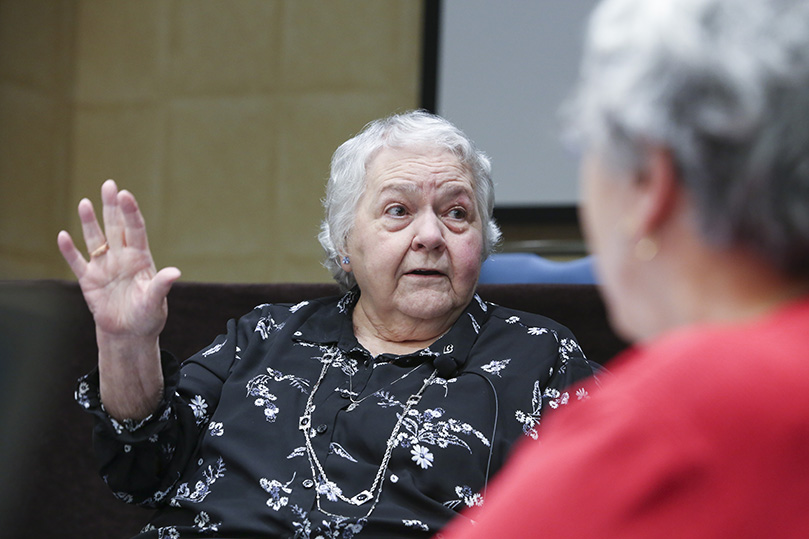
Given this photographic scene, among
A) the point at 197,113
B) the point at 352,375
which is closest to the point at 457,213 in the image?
the point at 352,375

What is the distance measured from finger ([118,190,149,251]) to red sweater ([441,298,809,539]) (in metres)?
1.05

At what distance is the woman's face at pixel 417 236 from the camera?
191cm

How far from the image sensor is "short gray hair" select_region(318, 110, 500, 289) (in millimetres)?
1996

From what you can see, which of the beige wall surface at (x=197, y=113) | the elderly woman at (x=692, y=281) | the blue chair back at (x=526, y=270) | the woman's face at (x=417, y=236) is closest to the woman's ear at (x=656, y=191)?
the elderly woman at (x=692, y=281)

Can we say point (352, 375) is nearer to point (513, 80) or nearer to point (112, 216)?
point (112, 216)

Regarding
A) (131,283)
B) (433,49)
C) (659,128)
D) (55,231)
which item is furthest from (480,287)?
(55,231)

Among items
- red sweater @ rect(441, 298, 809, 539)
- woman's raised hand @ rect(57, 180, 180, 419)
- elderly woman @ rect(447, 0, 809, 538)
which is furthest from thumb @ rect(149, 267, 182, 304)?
red sweater @ rect(441, 298, 809, 539)

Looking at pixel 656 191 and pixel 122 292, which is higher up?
pixel 656 191

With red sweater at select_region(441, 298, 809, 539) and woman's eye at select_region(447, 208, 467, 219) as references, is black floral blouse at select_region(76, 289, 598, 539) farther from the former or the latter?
red sweater at select_region(441, 298, 809, 539)

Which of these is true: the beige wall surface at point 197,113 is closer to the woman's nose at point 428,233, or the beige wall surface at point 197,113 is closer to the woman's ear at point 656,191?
the woman's nose at point 428,233

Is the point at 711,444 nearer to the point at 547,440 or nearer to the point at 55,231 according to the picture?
the point at 547,440

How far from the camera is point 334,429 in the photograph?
1697 mm

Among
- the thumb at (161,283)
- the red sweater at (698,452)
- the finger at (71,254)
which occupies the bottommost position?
the thumb at (161,283)

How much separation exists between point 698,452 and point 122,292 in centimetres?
121
